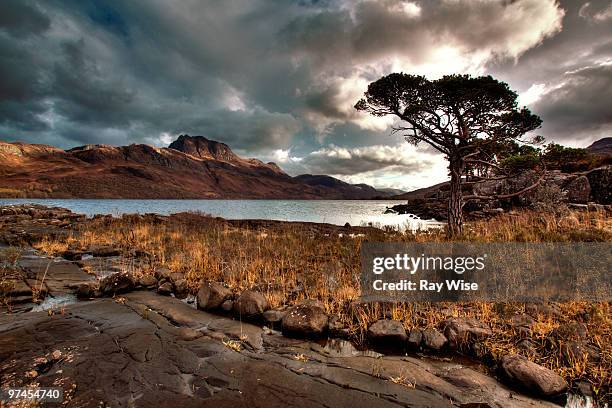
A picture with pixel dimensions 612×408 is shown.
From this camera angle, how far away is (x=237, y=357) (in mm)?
5488

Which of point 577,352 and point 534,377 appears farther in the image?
point 577,352

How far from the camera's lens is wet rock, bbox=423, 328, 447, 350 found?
231 inches

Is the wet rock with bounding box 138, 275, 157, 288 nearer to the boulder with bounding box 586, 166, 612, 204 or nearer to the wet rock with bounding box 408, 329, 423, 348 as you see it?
the wet rock with bounding box 408, 329, 423, 348

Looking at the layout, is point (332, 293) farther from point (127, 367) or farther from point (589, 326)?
point (589, 326)

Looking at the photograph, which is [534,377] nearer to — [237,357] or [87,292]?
[237,357]

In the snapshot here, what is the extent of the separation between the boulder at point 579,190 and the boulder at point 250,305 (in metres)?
31.9

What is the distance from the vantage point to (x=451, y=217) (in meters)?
14.6

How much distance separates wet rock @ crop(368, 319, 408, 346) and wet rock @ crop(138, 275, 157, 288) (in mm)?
7625

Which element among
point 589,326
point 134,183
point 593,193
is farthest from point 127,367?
point 134,183

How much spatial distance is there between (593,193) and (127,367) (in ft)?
120

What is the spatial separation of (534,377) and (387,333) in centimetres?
251

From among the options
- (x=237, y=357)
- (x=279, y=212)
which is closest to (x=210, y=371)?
(x=237, y=357)

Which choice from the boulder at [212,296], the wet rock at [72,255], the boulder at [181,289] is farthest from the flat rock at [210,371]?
the wet rock at [72,255]

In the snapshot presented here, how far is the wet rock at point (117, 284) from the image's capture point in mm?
8914
